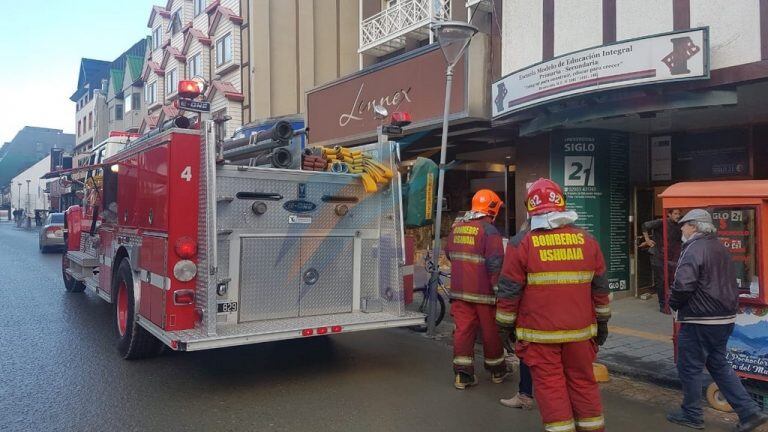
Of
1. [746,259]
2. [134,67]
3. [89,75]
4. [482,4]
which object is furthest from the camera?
[89,75]

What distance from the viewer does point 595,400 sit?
3604 millimetres

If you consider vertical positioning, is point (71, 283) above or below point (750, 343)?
below

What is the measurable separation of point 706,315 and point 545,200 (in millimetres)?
1717

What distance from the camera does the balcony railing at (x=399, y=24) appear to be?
41.6 ft

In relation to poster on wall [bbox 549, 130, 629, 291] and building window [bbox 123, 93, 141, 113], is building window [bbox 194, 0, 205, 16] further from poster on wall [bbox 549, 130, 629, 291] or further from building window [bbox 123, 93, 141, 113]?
poster on wall [bbox 549, 130, 629, 291]

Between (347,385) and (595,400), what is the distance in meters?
2.60

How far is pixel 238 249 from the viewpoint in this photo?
18.5 feet

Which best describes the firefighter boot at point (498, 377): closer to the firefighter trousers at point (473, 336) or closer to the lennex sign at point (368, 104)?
the firefighter trousers at point (473, 336)

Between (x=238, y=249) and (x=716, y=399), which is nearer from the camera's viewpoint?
(x=716, y=399)

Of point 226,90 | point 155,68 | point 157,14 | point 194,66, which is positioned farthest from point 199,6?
point 226,90

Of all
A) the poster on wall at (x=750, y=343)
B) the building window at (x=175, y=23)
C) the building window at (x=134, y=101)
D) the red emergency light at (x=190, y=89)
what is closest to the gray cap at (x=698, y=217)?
the poster on wall at (x=750, y=343)

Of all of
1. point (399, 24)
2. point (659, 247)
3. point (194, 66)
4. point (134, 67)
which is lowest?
point (659, 247)

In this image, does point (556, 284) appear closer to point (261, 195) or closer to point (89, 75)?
point (261, 195)

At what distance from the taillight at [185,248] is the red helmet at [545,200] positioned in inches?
122
